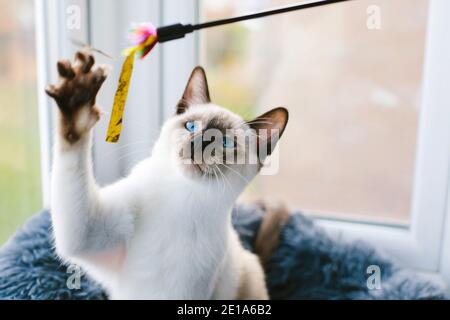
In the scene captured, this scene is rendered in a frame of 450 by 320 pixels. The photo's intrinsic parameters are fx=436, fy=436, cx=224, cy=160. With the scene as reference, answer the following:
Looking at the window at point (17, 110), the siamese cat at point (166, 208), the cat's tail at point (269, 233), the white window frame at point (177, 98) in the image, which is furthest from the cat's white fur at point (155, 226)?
the cat's tail at point (269, 233)

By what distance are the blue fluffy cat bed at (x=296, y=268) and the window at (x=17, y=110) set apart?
0.06m

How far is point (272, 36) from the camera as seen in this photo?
1.01 m

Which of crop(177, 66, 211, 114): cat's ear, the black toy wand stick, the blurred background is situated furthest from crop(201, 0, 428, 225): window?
the black toy wand stick

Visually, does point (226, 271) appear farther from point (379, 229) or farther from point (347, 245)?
point (379, 229)

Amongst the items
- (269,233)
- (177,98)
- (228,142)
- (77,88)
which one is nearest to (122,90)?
(77,88)

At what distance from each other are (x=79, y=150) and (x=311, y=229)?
74 centimetres

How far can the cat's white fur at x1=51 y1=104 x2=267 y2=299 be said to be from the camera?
61 cm

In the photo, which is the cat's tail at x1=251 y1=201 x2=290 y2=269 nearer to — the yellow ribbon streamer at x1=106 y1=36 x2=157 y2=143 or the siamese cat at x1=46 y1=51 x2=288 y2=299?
the siamese cat at x1=46 y1=51 x2=288 y2=299

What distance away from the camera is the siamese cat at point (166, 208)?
1.94 ft

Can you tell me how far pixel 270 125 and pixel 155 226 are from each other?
23cm

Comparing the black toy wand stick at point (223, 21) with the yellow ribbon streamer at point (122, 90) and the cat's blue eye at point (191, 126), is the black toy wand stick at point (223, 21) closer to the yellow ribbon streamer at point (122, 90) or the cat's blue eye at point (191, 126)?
the yellow ribbon streamer at point (122, 90)

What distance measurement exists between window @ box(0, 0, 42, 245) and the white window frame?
2 cm
